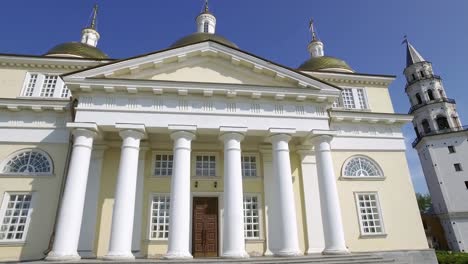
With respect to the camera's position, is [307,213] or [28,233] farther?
[307,213]

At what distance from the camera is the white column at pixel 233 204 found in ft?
31.2

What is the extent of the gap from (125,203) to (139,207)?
2270mm

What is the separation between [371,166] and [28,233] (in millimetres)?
14856

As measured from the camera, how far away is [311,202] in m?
12.7

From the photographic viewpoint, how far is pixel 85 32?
19.0m

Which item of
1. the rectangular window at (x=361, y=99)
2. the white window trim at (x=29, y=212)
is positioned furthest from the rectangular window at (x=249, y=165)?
the white window trim at (x=29, y=212)

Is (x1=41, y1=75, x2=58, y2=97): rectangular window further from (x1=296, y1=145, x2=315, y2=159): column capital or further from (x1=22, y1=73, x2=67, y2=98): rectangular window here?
(x1=296, y1=145, x2=315, y2=159): column capital

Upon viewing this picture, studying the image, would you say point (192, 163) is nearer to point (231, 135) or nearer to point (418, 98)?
point (231, 135)

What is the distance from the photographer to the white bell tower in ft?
104

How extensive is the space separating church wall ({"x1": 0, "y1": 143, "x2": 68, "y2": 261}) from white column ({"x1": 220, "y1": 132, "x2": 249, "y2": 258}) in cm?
685

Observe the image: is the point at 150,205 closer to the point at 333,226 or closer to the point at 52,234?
the point at 52,234

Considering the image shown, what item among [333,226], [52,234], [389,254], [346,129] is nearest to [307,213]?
[333,226]

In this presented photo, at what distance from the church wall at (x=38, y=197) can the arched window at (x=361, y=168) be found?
1252 centimetres

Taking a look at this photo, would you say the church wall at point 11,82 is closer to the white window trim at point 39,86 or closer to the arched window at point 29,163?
the white window trim at point 39,86
